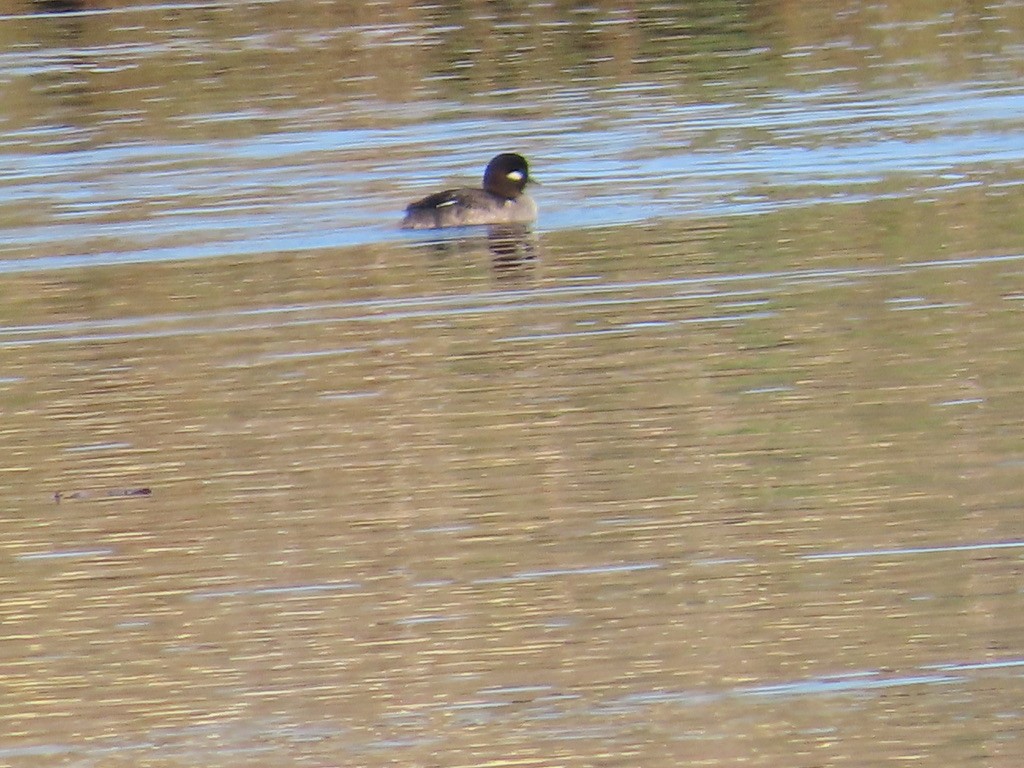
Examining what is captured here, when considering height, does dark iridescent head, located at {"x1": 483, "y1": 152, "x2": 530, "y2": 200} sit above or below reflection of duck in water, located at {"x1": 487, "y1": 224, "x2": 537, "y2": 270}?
above

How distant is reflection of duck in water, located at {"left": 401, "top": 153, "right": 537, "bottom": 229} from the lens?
1599 cm

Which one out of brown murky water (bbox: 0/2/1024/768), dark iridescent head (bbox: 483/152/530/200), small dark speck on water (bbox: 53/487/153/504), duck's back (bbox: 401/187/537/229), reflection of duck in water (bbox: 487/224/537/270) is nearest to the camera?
brown murky water (bbox: 0/2/1024/768)

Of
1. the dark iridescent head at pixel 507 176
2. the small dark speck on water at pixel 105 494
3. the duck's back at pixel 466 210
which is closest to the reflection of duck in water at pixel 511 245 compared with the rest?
the duck's back at pixel 466 210

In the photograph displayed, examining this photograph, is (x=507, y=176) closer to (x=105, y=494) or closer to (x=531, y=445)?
(x=531, y=445)

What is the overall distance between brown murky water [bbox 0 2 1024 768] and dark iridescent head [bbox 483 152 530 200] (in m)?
0.33

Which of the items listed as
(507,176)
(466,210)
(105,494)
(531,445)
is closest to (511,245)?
(466,210)

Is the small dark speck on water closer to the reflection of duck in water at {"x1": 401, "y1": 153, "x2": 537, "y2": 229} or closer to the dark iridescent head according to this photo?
the reflection of duck in water at {"x1": 401, "y1": 153, "x2": 537, "y2": 229}

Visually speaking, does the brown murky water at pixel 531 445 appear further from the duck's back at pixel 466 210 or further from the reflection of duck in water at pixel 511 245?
the duck's back at pixel 466 210

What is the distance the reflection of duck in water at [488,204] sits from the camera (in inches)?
630

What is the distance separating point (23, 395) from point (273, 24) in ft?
59.2

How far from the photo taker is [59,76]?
2552 cm

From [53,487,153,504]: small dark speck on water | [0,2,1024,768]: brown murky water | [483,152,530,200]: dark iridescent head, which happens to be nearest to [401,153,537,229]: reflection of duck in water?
[483,152,530,200]: dark iridescent head

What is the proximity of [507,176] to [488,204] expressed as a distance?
0.30 metres

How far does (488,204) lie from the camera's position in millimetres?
16344
